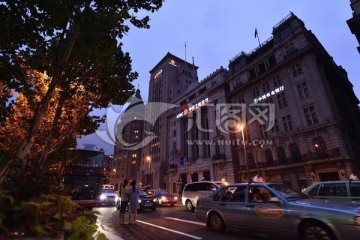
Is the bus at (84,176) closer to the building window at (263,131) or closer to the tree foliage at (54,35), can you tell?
the tree foliage at (54,35)

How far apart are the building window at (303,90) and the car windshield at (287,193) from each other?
28.5 meters

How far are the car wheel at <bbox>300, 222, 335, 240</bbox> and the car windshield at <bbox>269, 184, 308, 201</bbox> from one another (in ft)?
2.78

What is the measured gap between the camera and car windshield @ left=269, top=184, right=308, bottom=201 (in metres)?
6.11

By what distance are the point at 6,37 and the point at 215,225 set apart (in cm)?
869

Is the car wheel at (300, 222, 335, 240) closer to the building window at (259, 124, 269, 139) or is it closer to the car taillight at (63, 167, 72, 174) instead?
the car taillight at (63, 167, 72, 174)

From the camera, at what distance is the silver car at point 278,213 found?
15.7ft

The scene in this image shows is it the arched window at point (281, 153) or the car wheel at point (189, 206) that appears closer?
the car wheel at point (189, 206)

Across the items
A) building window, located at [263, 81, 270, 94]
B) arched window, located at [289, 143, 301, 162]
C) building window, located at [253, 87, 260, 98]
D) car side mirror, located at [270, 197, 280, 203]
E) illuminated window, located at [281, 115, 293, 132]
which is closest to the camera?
car side mirror, located at [270, 197, 280, 203]

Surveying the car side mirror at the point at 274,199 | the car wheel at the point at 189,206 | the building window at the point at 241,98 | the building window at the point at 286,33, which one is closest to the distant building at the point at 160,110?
the building window at the point at 241,98

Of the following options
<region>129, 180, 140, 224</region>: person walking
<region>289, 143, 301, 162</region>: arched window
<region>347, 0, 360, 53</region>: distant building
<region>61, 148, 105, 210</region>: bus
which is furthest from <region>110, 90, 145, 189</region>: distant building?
<region>129, 180, 140, 224</region>: person walking

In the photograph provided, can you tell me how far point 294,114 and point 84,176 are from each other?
28472 mm

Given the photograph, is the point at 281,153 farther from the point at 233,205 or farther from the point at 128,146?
the point at 128,146

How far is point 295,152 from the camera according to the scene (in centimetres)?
3077

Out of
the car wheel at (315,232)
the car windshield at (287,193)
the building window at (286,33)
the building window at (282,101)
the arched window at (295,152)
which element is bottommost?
the car wheel at (315,232)
